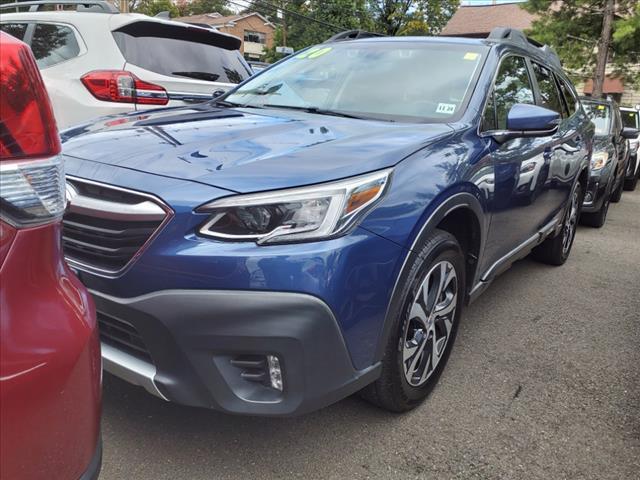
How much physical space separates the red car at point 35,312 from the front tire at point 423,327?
1186 mm

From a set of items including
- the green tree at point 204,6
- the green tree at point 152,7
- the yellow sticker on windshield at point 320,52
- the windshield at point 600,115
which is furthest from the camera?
the green tree at point 204,6

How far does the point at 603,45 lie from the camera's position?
1595 cm

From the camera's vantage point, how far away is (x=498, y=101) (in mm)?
3115

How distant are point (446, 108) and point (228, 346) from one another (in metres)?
1.72

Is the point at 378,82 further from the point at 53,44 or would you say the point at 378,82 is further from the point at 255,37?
the point at 255,37

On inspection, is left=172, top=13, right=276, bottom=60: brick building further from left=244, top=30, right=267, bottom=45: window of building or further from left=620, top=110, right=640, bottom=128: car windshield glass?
left=620, top=110, right=640, bottom=128: car windshield glass

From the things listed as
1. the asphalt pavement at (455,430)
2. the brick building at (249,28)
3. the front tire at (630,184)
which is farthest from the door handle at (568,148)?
the brick building at (249,28)

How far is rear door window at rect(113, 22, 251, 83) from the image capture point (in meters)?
4.88

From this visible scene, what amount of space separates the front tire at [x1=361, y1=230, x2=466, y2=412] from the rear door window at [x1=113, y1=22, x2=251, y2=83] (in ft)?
11.5

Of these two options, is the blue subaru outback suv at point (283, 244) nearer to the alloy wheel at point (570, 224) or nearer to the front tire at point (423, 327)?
the front tire at point (423, 327)

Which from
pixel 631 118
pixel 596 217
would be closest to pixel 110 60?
pixel 596 217

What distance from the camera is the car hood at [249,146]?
6.35ft

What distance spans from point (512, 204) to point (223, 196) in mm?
1858

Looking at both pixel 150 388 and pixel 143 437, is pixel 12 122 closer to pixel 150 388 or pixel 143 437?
pixel 150 388
